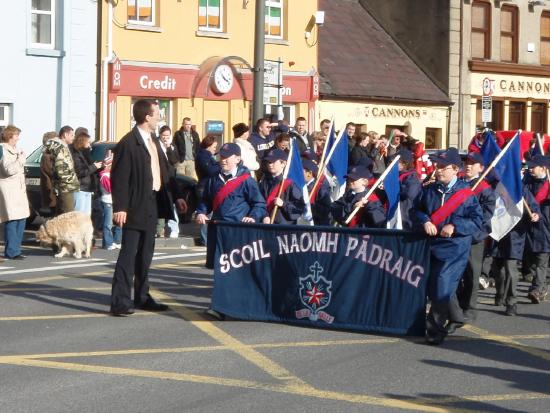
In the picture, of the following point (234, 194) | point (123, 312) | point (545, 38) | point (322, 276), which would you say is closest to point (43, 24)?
point (234, 194)

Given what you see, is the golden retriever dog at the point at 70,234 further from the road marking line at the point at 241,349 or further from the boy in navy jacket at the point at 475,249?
the boy in navy jacket at the point at 475,249

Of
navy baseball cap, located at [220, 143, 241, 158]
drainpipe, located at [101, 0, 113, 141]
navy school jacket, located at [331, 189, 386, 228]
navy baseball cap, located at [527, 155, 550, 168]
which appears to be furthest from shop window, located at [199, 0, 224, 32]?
navy baseball cap, located at [220, 143, 241, 158]

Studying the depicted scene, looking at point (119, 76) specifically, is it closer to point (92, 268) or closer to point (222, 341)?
point (92, 268)

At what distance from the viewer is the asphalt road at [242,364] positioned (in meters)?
8.68

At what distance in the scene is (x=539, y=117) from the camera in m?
45.9

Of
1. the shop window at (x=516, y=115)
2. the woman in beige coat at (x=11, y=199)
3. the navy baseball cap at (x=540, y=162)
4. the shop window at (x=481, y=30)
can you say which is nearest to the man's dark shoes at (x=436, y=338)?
the navy baseball cap at (x=540, y=162)

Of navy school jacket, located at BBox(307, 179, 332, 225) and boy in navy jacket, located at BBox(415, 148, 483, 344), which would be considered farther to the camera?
navy school jacket, located at BBox(307, 179, 332, 225)

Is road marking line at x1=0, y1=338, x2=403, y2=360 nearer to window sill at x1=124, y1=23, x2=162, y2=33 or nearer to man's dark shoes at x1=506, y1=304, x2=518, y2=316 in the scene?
man's dark shoes at x1=506, y1=304, x2=518, y2=316

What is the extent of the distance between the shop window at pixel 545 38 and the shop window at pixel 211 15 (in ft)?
53.0

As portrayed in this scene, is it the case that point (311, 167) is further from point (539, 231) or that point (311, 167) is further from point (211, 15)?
point (211, 15)

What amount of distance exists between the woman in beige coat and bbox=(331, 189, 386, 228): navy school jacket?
6112 millimetres

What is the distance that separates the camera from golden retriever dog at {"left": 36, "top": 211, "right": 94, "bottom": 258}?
1822cm

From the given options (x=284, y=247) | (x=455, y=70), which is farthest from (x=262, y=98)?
(x=455, y=70)

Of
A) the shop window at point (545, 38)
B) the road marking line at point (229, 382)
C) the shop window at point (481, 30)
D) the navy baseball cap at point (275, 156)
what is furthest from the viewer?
the shop window at point (545, 38)
